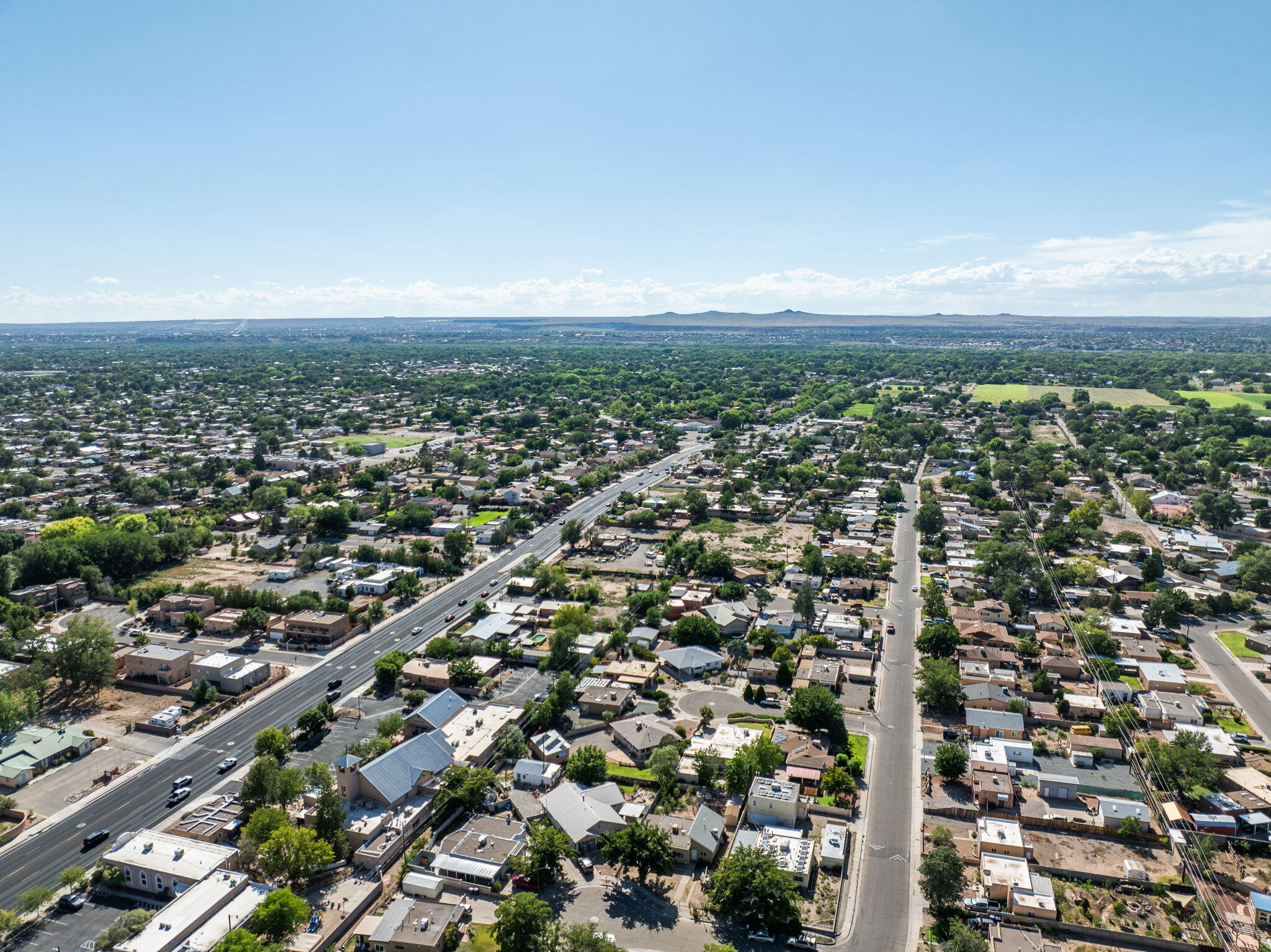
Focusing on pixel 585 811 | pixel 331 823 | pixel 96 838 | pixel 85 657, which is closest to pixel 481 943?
pixel 585 811

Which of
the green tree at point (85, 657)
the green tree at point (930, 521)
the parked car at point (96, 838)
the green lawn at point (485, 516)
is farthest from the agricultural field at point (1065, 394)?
the parked car at point (96, 838)

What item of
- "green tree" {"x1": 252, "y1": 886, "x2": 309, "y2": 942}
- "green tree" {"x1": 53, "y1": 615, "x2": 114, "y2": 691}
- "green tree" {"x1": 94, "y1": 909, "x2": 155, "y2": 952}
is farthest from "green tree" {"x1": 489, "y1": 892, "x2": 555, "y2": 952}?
"green tree" {"x1": 53, "y1": 615, "x2": 114, "y2": 691}

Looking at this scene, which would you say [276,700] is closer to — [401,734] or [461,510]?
[401,734]

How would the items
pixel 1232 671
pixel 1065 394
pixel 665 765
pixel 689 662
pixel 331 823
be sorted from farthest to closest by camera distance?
pixel 1065 394
pixel 1232 671
pixel 689 662
pixel 665 765
pixel 331 823

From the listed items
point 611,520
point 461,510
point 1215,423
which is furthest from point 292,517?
point 1215,423

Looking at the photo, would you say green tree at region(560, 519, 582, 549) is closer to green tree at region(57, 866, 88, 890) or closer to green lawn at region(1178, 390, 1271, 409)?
green tree at region(57, 866, 88, 890)

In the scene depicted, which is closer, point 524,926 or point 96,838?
point 524,926

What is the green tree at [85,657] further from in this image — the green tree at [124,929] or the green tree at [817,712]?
the green tree at [817,712]

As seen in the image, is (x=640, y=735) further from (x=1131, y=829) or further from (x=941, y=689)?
(x=1131, y=829)
